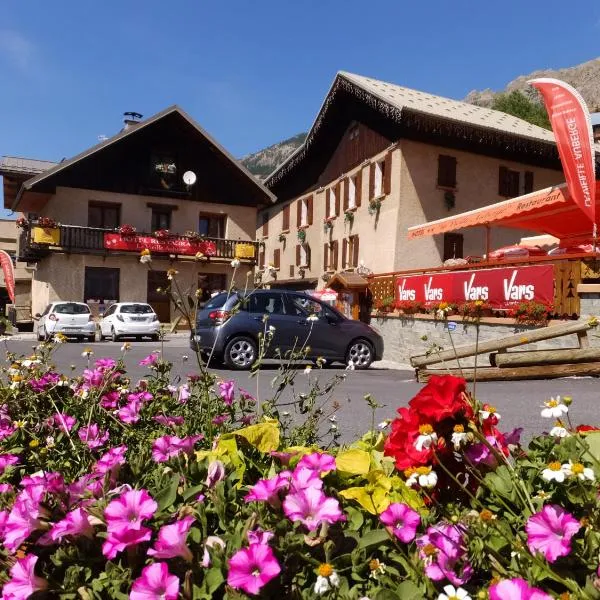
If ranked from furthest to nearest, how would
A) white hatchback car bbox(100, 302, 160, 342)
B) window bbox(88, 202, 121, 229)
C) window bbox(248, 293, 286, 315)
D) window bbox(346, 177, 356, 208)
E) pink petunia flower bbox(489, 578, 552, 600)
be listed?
window bbox(88, 202, 121, 229) → window bbox(346, 177, 356, 208) → white hatchback car bbox(100, 302, 160, 342) → window bbox(248, 293, 286, 315) → pink petunia flower bbox(489, 578, 552, 600)

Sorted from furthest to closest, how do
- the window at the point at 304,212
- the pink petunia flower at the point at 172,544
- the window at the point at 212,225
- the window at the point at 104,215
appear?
the window at the point at 304,212
the window at the point at 212,225
the window at the point at 104,215
the pink petunia flower at the point at 172,544

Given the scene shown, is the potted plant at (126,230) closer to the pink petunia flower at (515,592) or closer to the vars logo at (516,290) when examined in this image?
the vars logo at (516,290)

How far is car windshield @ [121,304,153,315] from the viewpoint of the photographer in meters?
23.6

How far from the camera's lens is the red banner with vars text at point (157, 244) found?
2872cm

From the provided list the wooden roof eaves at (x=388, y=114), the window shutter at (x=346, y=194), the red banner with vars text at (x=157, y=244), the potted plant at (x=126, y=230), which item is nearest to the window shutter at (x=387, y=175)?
the wooden roof eaves at (x=388, y=114)

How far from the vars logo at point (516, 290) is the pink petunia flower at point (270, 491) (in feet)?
38.6

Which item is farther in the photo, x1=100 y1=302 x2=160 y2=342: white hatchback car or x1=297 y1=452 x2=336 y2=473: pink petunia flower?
x1=100 y1=302 x2=160 y2=342: white hatchback car

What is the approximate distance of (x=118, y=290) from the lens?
2970cm

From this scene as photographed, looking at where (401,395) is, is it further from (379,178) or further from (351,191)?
(351,191)

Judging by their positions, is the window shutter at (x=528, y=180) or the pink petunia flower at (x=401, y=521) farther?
the window shutter at (x=528, y=180)

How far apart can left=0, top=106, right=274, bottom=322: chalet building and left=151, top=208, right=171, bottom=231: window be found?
0.17ft

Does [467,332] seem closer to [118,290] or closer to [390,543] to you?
[390,543]

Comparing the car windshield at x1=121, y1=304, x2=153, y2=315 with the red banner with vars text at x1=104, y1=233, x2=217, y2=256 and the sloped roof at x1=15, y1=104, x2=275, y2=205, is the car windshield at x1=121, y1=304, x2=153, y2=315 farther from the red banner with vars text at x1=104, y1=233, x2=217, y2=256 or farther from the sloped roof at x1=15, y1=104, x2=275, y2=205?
the sloped roof at x1=15, y1=104, x2=275, y2=205

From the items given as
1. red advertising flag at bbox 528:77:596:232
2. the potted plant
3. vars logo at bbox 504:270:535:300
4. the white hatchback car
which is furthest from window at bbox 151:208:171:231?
red advertising flag at bbox 528:77:596:232
